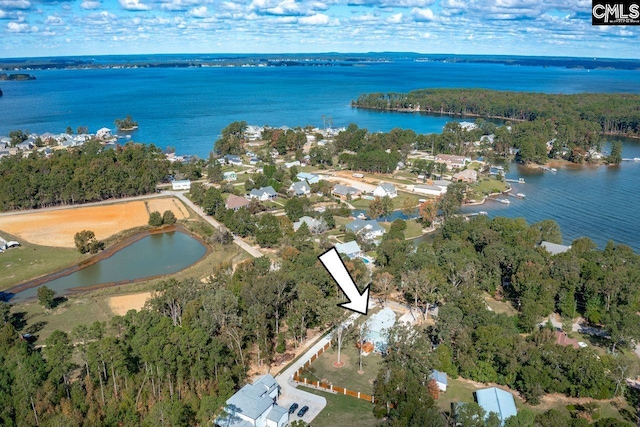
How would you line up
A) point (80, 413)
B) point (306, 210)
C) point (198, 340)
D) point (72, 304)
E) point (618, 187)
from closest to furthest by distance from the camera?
point (80, 413) → point (198, 340) → point (72, 304) → point (306, 210) → point (618, 187)

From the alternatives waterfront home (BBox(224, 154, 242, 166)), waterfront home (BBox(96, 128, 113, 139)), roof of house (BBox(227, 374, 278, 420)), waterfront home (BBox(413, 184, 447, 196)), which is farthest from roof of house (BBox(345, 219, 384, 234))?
waterfront home (BBox(96, 128, 113, 139))

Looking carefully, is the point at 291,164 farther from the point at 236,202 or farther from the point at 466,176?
the point at 466,176

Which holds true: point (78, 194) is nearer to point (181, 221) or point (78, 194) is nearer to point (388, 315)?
point (181, 221)

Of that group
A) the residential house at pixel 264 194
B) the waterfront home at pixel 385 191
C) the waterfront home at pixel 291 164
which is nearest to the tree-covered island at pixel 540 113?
the waterfront home at pixel 385 191

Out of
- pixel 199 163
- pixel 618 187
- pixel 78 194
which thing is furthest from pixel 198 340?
pixel 618 187

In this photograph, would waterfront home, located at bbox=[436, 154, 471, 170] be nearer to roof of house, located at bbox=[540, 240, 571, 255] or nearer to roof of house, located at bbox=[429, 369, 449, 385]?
roof of house, located at bbox=[540, 240, 571, 255]

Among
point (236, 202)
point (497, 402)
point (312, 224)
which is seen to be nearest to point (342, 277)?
point (497, 402)

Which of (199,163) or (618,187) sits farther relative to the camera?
(199,163)
